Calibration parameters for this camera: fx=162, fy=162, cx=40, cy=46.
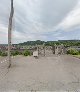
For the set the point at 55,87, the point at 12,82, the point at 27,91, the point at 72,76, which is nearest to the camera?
the point at 27,91

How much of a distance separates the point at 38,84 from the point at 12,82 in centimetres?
72

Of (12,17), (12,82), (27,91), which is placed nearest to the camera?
(27,91)

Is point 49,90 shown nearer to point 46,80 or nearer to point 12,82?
point 46,80

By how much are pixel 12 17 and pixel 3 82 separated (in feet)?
11.1

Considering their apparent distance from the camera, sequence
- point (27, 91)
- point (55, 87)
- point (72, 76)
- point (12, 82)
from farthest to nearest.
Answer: point (72, 76)
point (12, 82)
point (55, 87)
point (27, 91)

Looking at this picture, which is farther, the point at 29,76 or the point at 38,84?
the point at 29,76

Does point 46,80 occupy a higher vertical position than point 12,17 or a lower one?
lower

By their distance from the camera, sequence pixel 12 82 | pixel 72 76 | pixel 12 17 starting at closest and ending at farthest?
pixel 12 82, pixel 72 76, pixel 12 17

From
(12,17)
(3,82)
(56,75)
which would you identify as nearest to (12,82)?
(3,82)

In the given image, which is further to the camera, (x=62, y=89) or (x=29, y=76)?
(x=29, y=76)

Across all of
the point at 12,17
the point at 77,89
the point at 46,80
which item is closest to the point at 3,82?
the point at 46,80

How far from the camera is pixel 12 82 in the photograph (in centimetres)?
429

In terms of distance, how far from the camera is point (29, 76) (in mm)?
4852

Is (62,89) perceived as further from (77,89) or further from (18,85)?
(18,85)
